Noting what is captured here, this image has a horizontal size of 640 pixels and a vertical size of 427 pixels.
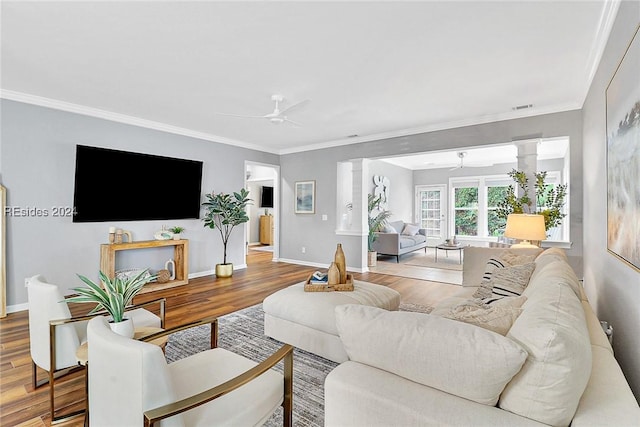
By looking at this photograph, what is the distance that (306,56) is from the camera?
2812 millimetres

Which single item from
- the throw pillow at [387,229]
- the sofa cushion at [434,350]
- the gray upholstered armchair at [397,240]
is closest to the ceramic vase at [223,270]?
the gray upholstered armchair at [397,240]

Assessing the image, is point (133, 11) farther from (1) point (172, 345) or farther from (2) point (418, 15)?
(1) point (172, 345)

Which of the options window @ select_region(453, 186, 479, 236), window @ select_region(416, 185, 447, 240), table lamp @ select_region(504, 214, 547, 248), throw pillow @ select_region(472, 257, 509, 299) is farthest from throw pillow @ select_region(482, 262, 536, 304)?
window @ select_region(416, 185, 447, 240)

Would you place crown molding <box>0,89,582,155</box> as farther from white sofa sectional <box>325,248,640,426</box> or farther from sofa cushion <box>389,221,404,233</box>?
white sofa sectional <box>325,248,640,426</box>

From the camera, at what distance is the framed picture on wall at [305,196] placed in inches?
267

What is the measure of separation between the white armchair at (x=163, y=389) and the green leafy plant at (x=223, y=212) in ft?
→ 13.8

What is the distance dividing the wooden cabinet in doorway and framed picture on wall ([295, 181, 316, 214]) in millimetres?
3684

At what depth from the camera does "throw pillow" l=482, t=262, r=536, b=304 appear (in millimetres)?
2279

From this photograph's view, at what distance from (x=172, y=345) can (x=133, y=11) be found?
2655 millimetres

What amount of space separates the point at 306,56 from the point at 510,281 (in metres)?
2.55

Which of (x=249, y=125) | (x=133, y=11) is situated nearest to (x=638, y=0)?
(x=133, y=11)

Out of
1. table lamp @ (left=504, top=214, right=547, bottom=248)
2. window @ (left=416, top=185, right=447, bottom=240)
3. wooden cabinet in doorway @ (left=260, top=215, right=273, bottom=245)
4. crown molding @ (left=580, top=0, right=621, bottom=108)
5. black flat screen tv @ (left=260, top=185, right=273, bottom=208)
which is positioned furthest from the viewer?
black flat screen tv @ (left=260, top=185, right=273, bottom=208)

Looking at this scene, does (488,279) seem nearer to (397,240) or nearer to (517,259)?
(517,259)

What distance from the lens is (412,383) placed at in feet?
3.59
